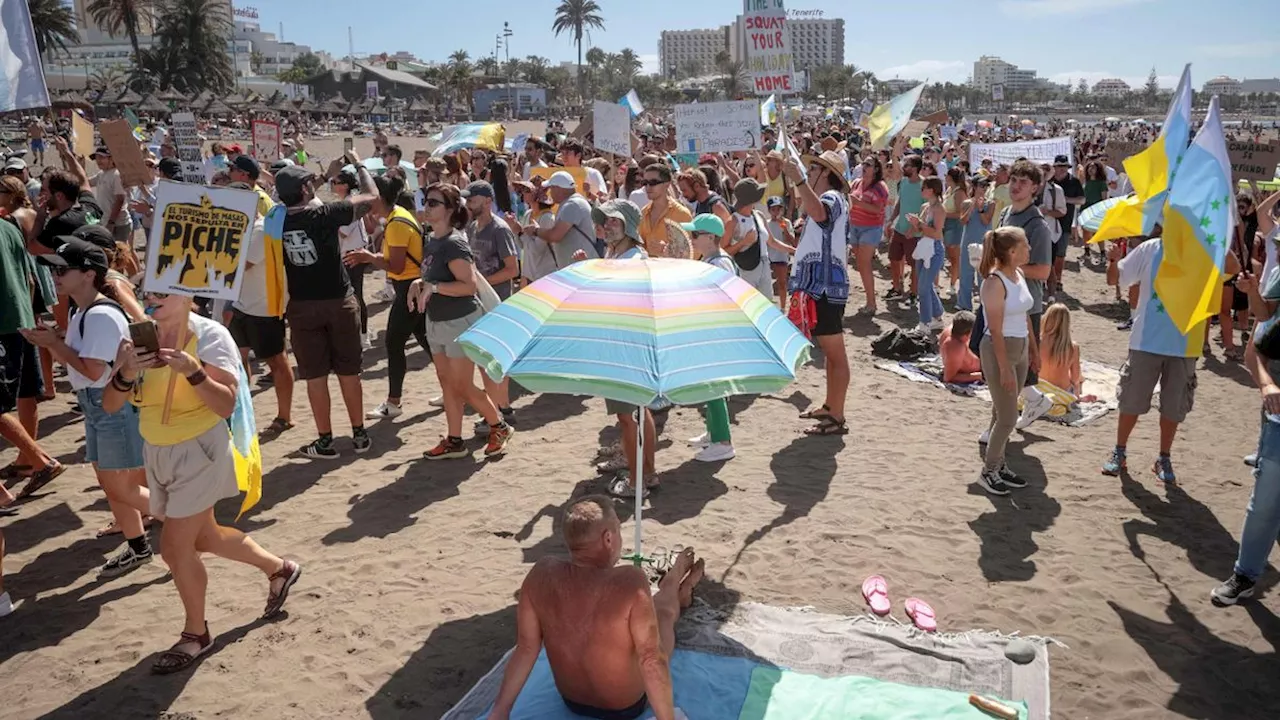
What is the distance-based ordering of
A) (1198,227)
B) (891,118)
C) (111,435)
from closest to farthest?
(111,435), (1198,227), (891,118)

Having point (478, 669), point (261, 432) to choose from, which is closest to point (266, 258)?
point (261, 432)

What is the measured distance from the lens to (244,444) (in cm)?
416

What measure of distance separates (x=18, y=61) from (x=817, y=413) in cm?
633

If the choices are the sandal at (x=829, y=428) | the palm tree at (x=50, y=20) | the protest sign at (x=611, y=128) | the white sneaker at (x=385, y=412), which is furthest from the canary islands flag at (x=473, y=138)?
the palm tree at (x=50, y=20)

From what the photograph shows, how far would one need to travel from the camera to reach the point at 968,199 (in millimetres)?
10938

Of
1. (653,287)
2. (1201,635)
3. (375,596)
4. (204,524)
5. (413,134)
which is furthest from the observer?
(413,134)

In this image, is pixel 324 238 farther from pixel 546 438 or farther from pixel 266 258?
pixel 546 438

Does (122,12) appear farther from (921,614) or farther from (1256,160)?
(921,614)

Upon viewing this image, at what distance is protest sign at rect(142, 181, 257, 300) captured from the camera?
3.65 meters

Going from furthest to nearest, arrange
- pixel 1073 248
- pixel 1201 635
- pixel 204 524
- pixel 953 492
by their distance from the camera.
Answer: pixel 1073 248 < pixel 953 492 < pixel 1201 635 < pixel 204 524

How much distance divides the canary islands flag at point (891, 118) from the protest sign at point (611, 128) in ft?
16.5

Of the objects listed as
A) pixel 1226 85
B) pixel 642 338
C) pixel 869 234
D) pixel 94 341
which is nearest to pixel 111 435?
pixel 94 341

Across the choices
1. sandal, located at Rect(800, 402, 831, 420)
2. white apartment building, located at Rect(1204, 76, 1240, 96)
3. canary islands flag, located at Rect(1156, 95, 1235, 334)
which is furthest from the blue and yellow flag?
white apartment building, located at Rect(1204, 76, 1240, 96)

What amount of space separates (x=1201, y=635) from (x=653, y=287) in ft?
10.5
